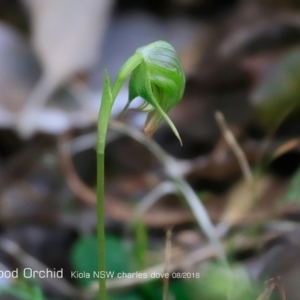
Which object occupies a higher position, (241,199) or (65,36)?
(65,36)

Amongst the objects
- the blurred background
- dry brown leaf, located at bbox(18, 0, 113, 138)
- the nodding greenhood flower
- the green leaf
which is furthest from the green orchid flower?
dry brown leaf, located at bbox(18, 0, 113, 138)

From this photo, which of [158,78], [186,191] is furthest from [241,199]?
[158,78]

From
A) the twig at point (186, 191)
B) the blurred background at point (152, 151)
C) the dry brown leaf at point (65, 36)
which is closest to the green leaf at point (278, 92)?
the blurred background at point (152, 151)

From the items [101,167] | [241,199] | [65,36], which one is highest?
[65,36]

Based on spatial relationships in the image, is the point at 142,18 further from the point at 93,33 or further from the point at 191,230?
the point at 191,230

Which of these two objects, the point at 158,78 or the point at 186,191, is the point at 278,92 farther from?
the point at 158,78

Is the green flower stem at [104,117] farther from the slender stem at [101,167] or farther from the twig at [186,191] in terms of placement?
the twig at [186,191]

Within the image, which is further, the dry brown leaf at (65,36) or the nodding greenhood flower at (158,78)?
the dry brown leaf at (65,36)

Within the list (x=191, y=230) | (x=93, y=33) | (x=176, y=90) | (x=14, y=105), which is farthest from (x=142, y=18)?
(x=176, y=90)
